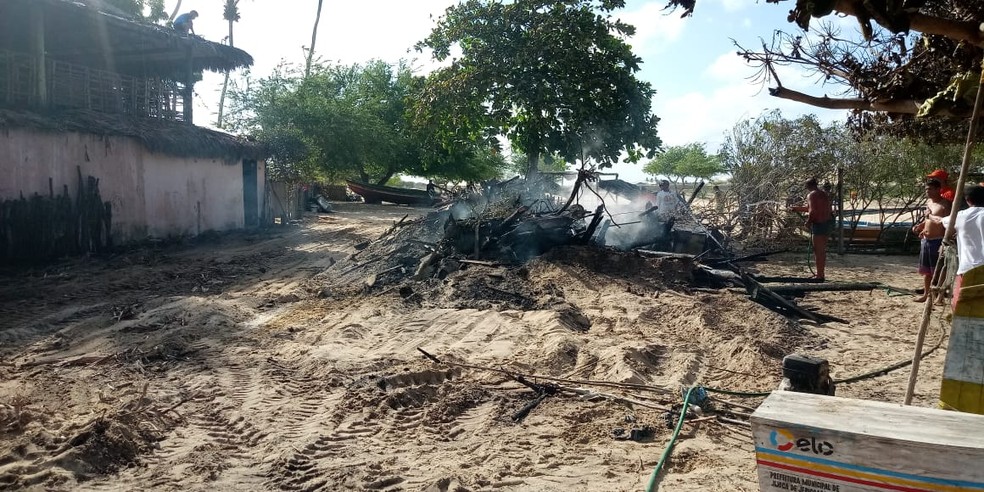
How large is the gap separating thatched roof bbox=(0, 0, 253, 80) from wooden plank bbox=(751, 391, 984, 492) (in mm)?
15786

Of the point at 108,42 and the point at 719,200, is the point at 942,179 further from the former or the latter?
the point at 108,42

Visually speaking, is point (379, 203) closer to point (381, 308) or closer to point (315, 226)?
point (315, 226)

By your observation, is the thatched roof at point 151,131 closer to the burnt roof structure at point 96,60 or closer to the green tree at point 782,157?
the burnt roof structure at point 96,60

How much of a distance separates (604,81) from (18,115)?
42.0 ft

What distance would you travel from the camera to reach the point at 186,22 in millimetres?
17516

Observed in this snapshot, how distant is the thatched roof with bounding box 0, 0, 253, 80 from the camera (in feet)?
45.8

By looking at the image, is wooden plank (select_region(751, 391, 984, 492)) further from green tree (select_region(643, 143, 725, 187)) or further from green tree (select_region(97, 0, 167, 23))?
green tree (select_region(643, 143, 725, 187))

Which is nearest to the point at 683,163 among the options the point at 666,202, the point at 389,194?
the point at 389,194

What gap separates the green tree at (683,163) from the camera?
45094 mm

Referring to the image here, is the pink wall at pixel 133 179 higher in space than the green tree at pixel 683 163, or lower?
lower

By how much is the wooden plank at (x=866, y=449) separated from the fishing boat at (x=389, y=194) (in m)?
30.2

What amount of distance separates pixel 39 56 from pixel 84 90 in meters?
1.52

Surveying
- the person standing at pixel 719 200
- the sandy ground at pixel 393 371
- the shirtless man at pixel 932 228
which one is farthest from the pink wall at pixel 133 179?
the shirtless man at pixel 932 228

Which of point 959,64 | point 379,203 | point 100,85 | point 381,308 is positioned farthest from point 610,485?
point 379,203
